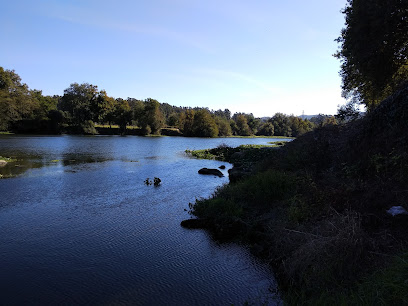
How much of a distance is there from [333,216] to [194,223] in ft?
20.4

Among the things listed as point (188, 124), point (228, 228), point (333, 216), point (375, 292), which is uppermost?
point (188, 124)

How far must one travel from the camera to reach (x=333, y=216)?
8.88 m

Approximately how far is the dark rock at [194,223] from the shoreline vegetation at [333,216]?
46mm

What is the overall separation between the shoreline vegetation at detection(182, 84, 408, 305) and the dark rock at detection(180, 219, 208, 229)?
1.8 inches

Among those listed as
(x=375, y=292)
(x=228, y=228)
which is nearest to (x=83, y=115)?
(x=228, y=228)

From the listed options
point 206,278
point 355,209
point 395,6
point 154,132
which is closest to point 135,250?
point 206,278

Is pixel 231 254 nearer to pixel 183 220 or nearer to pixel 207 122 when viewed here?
pixel 183 220

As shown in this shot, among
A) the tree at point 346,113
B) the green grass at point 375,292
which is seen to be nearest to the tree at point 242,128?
the tree at point 346,113

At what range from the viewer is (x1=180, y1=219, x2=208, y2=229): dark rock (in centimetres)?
1275

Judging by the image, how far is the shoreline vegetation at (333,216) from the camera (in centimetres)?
649

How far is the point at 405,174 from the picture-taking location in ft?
31.4

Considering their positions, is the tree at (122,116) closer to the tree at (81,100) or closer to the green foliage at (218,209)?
the tree at (81,100)

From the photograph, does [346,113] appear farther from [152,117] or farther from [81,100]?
[81,100]

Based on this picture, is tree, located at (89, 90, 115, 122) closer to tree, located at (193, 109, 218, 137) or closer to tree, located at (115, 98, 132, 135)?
tree, located at (115, 98, 132, 135)
